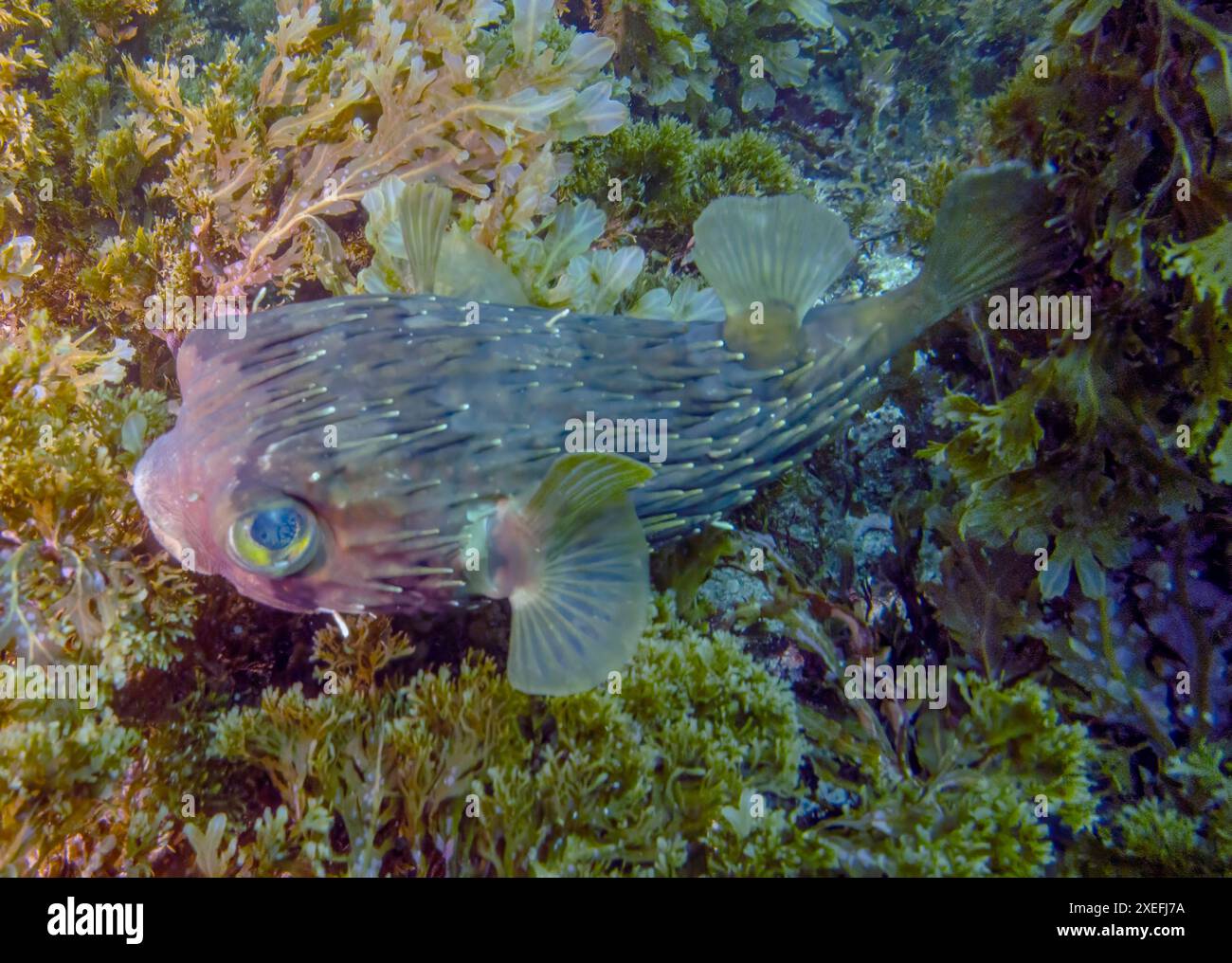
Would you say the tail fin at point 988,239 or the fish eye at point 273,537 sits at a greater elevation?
the tail fin at point 988,239

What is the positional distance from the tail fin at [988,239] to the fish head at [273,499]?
2.46 m

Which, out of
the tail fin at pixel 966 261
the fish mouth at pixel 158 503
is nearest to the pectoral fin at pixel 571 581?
the fish mouth at pixel 158 503

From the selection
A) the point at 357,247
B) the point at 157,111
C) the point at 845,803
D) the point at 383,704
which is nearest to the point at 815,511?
the point at 845,803

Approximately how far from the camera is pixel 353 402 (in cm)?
226

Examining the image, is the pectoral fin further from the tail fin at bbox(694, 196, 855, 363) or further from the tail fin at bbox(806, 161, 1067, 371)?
the tail fin at bbox(806, 161, 1067, 371)

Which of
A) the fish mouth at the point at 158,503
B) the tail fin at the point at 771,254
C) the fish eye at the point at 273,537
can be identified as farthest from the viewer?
the tail fin at the point at 771,254

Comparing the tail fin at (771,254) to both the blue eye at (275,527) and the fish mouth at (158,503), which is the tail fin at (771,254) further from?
the fish mouth at (158,503)

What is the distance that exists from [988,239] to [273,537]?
3.16m

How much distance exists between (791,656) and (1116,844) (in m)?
1.43

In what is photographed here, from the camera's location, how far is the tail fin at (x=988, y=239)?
295 cm

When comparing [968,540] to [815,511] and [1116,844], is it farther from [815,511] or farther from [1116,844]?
[1116,844]

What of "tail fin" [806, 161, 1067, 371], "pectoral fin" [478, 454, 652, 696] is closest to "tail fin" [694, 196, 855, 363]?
"tail fin" [806, 161, 1067, 371]

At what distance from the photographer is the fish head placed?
6.91 ft

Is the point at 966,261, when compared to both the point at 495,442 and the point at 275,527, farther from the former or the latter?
the point at 275,527
